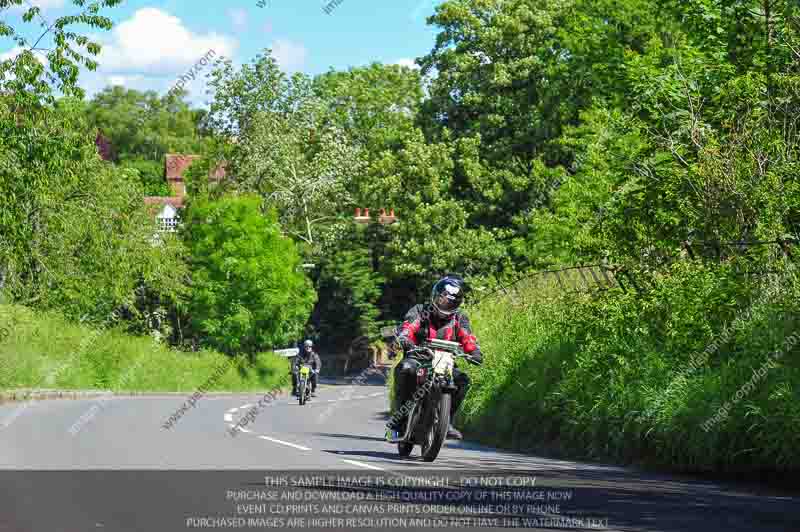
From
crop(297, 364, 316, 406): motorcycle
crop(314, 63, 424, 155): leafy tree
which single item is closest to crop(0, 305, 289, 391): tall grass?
crop(297, 364, 316, 406): motorcycle

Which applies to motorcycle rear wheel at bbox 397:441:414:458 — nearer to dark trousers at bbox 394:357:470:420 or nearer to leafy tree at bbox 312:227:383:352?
dark trousers at bbox 394:357:470:420

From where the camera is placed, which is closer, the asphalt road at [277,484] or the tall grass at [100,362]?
the asphalt road at [277,484]

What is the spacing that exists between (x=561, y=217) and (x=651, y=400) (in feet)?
82.4

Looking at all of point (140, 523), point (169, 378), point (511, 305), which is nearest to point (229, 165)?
point (169, 378)

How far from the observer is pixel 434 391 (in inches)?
A: 539

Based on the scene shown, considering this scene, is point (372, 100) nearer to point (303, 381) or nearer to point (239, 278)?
point (239, 278)

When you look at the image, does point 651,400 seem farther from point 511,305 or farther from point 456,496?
point 511,305

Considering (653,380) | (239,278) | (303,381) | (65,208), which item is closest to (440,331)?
(653,380)

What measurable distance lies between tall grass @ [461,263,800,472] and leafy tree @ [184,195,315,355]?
43.3 metres

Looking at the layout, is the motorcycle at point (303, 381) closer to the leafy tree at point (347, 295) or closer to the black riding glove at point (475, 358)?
the black riding glove at point (475, 358)

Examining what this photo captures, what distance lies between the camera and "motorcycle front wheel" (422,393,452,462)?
13.7m

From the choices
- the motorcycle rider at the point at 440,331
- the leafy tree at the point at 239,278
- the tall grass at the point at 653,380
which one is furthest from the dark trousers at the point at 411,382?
the leafy tree at the point at 239,278

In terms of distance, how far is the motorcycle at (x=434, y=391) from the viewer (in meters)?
13.7

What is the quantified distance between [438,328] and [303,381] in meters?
24.9
